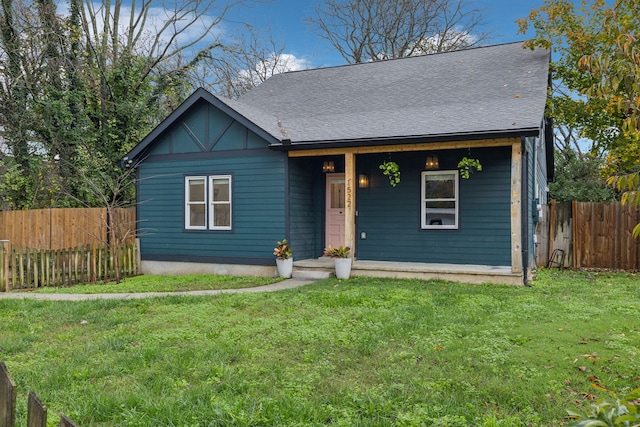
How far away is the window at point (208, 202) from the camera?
11328 mm

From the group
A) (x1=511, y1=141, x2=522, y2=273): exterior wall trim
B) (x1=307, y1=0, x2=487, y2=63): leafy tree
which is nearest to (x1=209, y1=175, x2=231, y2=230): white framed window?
(x1=511, y1=141, x2=522, y2=273): exterior wall trim

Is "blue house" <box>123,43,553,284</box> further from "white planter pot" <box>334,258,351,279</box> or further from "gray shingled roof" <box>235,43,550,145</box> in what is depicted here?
"white planter pot" <box>334,258,351,279</box>

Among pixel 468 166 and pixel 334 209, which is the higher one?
pixel 468 166

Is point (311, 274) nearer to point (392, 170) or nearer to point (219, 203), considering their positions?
point (392, 170)

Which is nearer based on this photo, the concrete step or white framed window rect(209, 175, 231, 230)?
the concrete step

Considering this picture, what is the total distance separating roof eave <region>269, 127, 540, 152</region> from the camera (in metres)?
8.43

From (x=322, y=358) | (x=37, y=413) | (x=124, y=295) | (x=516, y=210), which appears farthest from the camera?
(x=516, y=210)

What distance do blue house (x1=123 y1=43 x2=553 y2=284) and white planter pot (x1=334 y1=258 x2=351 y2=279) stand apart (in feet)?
1.26

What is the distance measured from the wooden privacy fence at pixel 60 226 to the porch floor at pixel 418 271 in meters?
4.82

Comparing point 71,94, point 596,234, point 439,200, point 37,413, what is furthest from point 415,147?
point 71,94

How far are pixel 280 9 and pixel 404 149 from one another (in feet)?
56.1

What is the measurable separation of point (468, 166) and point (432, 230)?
5.41 ft

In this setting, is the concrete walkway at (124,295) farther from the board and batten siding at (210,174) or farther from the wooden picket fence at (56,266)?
the board and batten siding at (210,174)

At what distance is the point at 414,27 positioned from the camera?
24.0 meters
